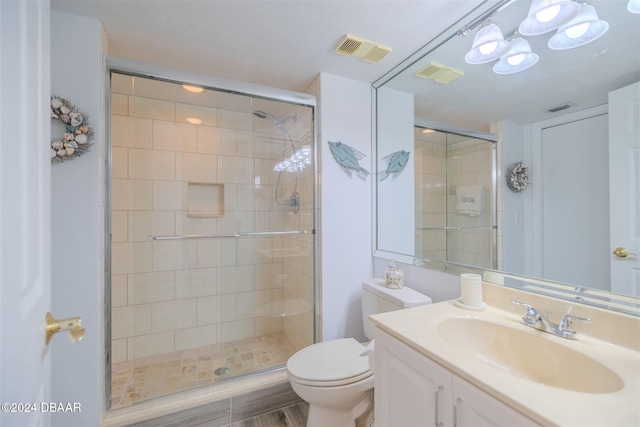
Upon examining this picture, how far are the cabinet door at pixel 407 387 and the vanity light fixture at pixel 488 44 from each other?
1387 mm

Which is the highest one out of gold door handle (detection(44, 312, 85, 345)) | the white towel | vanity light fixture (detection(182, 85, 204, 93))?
vanity light fixture (detection(182, 85, 204, 93))

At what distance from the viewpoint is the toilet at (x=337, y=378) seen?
48.2 inches

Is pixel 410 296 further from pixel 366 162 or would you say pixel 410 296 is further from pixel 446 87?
pixel 446 87

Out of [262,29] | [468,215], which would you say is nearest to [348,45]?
[262,29]

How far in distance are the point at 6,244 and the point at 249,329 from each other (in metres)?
2.14

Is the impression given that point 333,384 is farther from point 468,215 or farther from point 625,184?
point 625,184

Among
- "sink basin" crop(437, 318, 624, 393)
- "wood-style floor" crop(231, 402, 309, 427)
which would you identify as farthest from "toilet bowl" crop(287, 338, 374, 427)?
Result: "sink basin" crop(437, 318, 624, 393)

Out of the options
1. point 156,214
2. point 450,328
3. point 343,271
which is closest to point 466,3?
point 450,328

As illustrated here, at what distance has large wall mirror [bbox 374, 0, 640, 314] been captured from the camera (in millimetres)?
859

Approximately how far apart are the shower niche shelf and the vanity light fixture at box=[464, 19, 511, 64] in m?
2.05

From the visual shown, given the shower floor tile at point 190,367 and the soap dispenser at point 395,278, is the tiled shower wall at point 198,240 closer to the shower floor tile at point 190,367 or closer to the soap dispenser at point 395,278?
the shower floor tile at point 190,367

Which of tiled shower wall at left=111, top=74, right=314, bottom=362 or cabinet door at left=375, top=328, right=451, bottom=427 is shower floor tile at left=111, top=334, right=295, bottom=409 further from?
cabinet door at left=375, top=328, right=451, bottom=427

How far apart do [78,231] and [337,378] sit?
4.91 feet

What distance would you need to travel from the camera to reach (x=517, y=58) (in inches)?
44.9
